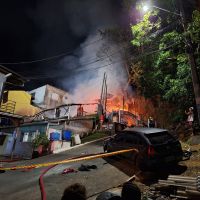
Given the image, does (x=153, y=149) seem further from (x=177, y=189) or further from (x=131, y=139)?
(x=177, y=189)

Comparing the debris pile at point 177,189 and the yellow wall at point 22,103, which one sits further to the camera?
the yellow wall at point 22,103

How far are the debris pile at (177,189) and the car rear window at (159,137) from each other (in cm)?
202

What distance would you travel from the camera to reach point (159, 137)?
9.41 m

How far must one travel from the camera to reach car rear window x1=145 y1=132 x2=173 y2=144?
30.0ft

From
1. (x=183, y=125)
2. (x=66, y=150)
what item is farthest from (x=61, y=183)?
(x=183, y=125)

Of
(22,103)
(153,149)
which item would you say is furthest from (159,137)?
(22,103)

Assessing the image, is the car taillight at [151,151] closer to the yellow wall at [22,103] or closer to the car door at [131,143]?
the car door at [131,143]

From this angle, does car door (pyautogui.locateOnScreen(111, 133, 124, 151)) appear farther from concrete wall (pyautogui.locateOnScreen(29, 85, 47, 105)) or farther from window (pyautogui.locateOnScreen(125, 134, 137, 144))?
concrete wall (pyautogui.locateOnScreen(29, 85, 47, 105))

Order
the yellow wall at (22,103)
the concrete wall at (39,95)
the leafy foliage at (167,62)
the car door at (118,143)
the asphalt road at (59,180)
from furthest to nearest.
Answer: the concrete wall at (39,95) < the yellow wall at (22,103) < the leafy foliage at (167,62) < the car door at (118,143) < the asphalt road at (59,180)

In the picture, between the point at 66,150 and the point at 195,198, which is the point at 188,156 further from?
the point at 66,150

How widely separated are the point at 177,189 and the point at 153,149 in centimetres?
239

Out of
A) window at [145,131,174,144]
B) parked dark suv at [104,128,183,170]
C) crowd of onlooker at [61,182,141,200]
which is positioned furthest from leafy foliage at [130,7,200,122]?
crowd of onlooker at [61,182,141,200]

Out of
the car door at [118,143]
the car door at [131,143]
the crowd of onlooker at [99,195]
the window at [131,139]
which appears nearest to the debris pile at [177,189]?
the crowd of onlooker at [99,195]

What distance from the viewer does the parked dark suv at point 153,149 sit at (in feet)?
28.5
